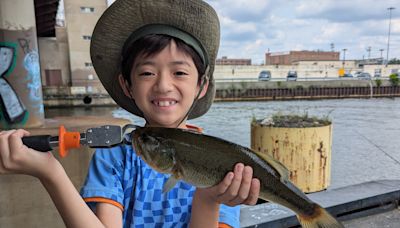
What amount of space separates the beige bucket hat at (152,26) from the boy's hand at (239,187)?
622mm

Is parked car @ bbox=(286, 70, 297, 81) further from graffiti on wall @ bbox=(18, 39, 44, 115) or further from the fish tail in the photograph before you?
the fish tail

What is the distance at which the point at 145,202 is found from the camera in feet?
5.02

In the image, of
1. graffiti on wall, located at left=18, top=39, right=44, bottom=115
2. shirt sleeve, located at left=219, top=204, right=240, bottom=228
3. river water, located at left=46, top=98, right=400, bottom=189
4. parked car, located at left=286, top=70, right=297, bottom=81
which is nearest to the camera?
shirt sleeve, located at left=219, top=204, right=240, bottom=228

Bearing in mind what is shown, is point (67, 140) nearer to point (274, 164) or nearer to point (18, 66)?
point (274, 164)

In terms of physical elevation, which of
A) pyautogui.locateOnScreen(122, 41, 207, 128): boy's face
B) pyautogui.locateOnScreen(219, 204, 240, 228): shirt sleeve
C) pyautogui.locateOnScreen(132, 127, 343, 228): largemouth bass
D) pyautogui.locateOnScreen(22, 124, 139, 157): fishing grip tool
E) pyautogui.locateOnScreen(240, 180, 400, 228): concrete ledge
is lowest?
pyautogui.locateOnScreen(240, 180, 400, 228): concrete ledge

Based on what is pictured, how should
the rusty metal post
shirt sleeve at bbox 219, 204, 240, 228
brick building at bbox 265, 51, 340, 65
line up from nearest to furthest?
shirt sleeve at bbox 219, 204, 240, 228 < the rusty metal post < brick building at bbox 265, 51, 340, 65

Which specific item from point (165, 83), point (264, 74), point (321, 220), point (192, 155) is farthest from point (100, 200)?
point (264, 74)

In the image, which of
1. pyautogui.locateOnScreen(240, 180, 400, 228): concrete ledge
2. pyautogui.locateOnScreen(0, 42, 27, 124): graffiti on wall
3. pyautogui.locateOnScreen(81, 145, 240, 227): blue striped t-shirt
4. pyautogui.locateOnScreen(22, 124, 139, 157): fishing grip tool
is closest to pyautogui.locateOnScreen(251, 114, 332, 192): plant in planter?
pyautogui.locateOnScreen(240, 180, 400, 228): concrete ledge

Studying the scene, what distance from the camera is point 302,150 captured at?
4.96 metres

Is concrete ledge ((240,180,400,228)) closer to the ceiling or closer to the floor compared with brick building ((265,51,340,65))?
closer to the floor

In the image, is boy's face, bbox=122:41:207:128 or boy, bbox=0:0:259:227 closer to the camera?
boy, bbox=0:0:259:227

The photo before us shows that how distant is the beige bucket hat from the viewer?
160 cm

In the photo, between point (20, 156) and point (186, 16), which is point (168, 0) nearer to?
point (186, 16)

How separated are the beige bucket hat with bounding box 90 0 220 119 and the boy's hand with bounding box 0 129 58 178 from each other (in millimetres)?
699
